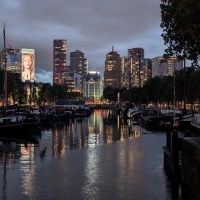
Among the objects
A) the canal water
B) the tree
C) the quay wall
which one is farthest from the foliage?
the canal water

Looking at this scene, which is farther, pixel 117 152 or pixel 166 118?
pixel 166 118

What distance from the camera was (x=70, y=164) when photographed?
88.5 ft

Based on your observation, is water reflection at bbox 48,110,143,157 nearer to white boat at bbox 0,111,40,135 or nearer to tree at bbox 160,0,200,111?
white boat at bbox 0,111,40,135

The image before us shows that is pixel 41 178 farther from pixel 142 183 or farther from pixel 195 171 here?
pixel 195 171

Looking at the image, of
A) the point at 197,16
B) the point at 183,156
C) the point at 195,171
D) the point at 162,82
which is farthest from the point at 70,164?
the point at 162,82

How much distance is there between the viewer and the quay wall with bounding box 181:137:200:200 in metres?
16.4

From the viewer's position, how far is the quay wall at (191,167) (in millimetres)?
16406

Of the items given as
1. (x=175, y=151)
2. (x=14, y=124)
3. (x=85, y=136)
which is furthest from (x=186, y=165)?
(x=14, y=124)

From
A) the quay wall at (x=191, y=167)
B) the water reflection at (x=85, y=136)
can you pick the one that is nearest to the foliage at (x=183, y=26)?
the quay wall at (x=191, y=167)

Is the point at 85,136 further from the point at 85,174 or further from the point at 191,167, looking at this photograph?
the point at 191,167

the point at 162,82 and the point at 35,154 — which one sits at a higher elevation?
the point at 162,82

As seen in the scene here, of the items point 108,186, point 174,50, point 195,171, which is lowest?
point 108,186

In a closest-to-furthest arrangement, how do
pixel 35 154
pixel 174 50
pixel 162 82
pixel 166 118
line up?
1. pixel 174 50
2. pixel 35 154
3. pixel 166 118
4. pixel 162 82

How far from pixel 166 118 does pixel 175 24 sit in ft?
164
